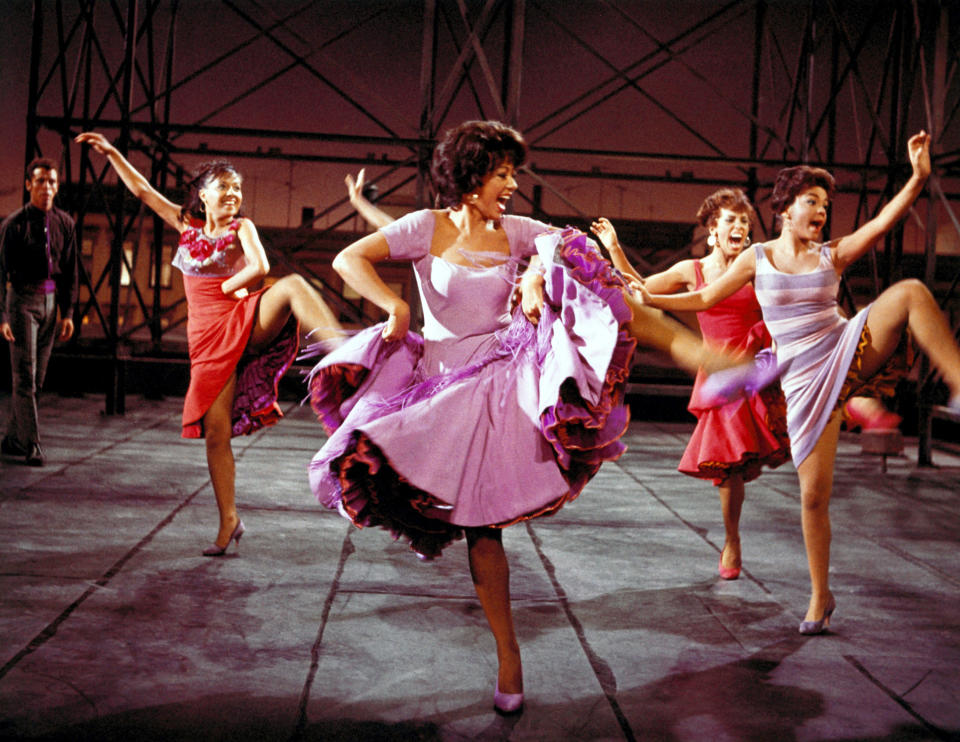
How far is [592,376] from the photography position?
2.52 metres

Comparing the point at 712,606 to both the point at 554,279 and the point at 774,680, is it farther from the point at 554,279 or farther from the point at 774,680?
the point at 554,279

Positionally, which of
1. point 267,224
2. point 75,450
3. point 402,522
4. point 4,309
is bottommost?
point 75,450

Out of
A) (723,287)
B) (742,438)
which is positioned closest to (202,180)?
(723,287)

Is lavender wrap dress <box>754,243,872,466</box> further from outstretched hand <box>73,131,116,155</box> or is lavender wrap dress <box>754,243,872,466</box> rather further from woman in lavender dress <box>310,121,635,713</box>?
outstretched hand <box>73,131,116,155</box>

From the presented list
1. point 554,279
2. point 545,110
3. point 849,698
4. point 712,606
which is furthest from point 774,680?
point 545,110

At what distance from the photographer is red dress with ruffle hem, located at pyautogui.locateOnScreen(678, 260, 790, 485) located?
4.07 metres

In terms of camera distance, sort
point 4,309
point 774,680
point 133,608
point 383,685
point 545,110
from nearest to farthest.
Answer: point 383,685
point 774,680
point 133,608
point 4,309
point 545,110

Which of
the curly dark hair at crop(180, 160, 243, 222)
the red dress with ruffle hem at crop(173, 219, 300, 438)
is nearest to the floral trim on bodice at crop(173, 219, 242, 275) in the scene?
the red dress with ruffle hem at crop(173, 219, 300, 438)

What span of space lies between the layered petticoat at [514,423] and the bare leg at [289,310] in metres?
1.04

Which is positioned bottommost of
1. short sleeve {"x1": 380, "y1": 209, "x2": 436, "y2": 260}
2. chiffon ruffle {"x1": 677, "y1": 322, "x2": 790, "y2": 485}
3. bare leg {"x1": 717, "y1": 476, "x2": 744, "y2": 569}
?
Answer: bare leg {"x1": 717, "y1": 476, "x2": 744, "y2": 569}

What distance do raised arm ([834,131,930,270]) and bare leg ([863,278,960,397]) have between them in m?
0.19

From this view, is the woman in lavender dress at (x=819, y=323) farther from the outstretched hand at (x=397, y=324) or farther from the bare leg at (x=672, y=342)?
the outstretched hand at (x=397, y=324)

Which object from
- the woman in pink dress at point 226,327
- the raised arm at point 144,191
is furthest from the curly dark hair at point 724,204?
the raised arm at point 144,191

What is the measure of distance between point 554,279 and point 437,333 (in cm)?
40
